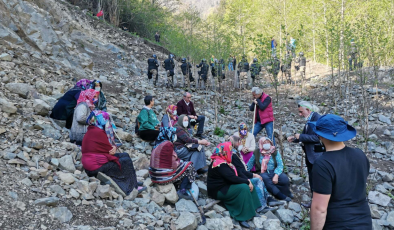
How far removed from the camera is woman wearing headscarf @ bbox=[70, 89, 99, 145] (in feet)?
19.8

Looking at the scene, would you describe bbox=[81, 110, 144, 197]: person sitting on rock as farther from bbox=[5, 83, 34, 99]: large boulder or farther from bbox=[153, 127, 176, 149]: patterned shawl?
bbox=[5, 83, 34, 99]: large boulder

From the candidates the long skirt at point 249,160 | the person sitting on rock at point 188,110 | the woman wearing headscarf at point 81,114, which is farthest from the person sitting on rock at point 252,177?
the person sitting on rock at point 188,110

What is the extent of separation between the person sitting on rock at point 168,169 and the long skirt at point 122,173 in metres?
0.36

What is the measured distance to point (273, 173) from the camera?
6008 millimetres

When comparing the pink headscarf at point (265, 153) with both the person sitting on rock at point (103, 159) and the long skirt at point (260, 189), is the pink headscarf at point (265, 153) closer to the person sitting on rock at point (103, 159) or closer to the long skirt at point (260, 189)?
the long skirt at point (260, 189)

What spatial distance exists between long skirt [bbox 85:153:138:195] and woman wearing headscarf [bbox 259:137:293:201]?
8.22 ft

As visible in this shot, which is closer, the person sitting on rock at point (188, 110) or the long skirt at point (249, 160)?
the long skirt at point (249, 160)

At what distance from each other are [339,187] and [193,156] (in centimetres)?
409

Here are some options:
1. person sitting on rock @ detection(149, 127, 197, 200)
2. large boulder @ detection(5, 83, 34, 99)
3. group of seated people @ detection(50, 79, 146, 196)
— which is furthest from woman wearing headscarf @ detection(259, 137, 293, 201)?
large boulder @ detection(5, 83, 34, 99)

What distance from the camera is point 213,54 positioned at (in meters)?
12.3

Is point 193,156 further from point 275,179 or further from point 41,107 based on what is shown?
point 41,107

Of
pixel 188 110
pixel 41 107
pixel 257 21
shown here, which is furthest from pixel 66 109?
pixel 257 21

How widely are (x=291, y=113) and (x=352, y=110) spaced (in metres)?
2.43

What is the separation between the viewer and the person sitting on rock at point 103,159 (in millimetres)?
4832
